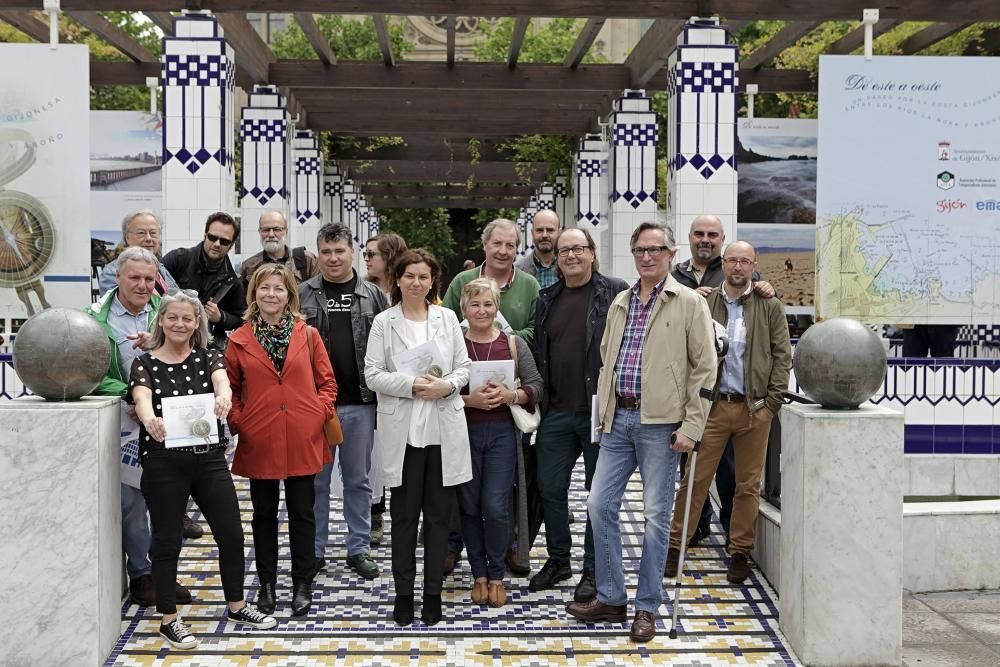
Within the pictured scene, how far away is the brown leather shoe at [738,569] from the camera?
20.2ft

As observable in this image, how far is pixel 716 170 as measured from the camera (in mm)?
9977

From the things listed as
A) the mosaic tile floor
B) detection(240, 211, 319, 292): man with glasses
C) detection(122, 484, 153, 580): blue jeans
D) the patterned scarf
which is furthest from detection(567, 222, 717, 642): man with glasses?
detection(240, 211, 319, 292): man with glasses

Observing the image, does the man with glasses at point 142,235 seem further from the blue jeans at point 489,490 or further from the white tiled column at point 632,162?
the white tiled column at point 632,162

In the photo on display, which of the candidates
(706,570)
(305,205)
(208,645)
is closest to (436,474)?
(208,645)

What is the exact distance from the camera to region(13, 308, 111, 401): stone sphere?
4879 millimetres

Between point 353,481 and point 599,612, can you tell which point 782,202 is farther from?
point 599,612

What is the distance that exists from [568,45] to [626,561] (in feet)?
59.2

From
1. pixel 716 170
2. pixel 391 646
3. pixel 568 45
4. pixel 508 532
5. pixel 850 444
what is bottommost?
pixel 391 646

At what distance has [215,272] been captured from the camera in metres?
6.63

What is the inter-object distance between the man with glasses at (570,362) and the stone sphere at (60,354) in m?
2.10

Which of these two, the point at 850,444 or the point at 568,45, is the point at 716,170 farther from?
the point at 568,45

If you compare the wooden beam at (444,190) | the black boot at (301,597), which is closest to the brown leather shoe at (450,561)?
the black boot at (301,597)

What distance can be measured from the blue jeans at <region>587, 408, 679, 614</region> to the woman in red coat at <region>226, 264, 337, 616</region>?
132 cm

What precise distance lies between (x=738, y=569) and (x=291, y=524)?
235cm
